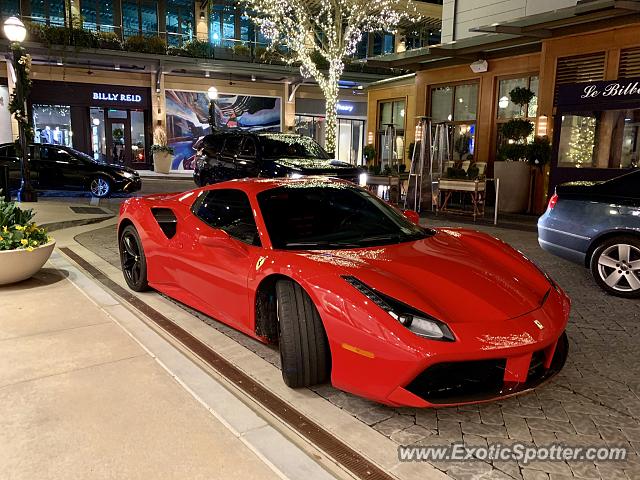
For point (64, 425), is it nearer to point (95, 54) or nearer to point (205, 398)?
point (205, 398)

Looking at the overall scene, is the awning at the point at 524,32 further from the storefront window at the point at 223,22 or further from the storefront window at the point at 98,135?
the storefront window at the point at 98,135

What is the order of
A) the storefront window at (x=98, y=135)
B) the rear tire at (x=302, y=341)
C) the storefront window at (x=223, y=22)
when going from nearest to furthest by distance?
the rear tire at (x=302, y=341) → the storefront window at (x=98, y=135) → the storefront window at (x=223, y=22)

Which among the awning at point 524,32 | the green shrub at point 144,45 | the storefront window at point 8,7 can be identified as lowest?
the awning at point 524,32

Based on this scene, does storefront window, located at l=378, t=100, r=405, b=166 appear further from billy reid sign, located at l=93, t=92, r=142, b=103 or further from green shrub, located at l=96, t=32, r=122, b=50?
billy reid sign, located at l=93, t=92, r=142, b=103

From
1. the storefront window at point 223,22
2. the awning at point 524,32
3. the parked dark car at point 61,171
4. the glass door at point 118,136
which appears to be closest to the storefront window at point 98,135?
the glass door at point 118,136

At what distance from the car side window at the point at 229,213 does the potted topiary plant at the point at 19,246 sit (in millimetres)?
2385

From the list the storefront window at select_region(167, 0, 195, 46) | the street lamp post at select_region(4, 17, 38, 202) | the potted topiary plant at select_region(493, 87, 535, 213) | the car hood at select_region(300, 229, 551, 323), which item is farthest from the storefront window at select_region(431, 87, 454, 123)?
the storefront window at select_region(167, 0, 195, 46)

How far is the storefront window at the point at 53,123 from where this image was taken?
26375mm

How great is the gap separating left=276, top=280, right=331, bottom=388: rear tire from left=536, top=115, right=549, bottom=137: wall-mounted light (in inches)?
479

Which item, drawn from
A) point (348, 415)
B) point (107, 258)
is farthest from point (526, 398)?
point (107, 258)

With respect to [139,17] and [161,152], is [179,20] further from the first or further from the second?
[161,152]

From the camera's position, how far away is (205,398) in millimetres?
3389

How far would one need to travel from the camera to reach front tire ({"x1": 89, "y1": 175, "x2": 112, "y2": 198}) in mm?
15094

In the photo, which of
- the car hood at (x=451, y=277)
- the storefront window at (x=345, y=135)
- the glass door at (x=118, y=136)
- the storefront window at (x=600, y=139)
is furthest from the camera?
the storefront window at (x=345, y=135)
